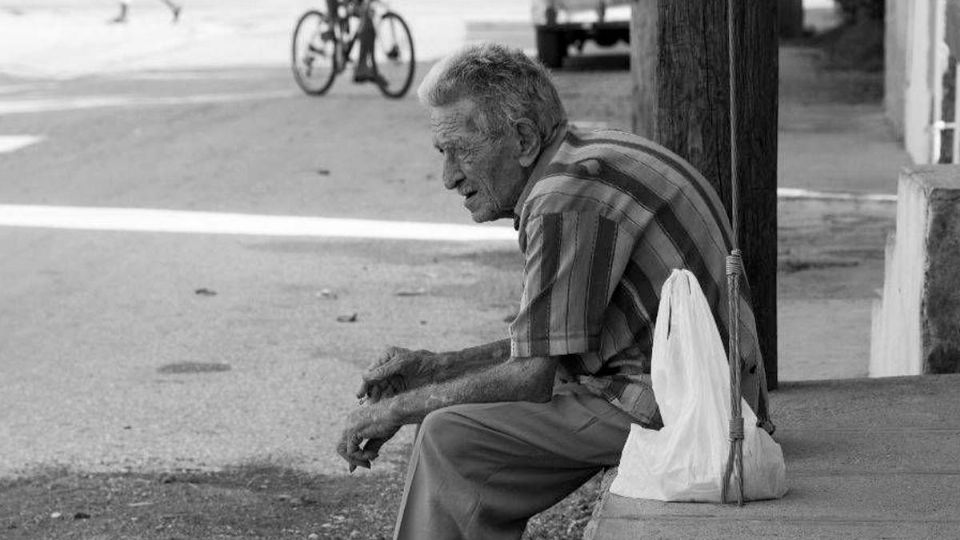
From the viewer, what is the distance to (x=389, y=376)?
3.74 m

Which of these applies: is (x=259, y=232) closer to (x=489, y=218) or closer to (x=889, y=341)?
(x=889, y=341)

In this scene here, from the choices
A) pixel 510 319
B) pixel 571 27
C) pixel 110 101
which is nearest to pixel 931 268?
pixel 510 319

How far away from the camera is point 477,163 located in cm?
354

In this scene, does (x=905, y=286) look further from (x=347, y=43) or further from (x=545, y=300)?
(x=347, y=43)

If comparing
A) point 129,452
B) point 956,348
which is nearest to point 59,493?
point 129,452

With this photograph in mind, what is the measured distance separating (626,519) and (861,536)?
0.45 metres

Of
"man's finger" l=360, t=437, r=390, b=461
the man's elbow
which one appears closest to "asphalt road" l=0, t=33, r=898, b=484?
"man's finger" l=360, t=437, r=390, b=461

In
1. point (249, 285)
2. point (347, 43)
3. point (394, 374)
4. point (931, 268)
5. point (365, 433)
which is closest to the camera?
point (365, 433)

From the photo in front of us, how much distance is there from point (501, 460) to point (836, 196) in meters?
7.78

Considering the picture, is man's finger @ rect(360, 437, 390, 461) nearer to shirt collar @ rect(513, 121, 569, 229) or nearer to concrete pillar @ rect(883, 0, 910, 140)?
shirt collar @ rect(513, 121, 569, 229)

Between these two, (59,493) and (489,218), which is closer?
(489,218)

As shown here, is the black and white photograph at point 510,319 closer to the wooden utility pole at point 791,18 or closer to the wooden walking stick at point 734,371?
the wooden walking stick at point 734,371

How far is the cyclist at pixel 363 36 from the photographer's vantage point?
16516mm

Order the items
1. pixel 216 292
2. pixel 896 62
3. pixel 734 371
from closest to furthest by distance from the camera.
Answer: pixel 734 371 → pixel 216 292 → pixel 896 62
